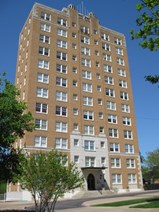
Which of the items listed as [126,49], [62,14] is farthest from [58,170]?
[126,49]

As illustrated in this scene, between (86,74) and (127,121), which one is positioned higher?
(86,74)

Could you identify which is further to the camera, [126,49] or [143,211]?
[126,49]

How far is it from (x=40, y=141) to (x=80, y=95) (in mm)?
13978

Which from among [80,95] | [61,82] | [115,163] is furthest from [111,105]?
[115,163]

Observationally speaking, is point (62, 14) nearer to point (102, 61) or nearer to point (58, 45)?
point (58, 45)

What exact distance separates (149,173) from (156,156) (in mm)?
6051

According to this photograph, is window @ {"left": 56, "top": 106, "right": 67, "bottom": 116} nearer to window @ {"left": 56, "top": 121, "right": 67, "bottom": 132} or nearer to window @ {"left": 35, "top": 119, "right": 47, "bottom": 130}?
window @ {"left": 56, "top": 121, "right": 67, "bottom": 132}

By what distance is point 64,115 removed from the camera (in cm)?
5175

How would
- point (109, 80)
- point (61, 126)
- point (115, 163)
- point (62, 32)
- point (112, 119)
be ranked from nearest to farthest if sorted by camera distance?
1. point (61, 126)
2. point (115, 163)
3. point (112, 119)
4. point (62, 32)
5. point (109, 80)

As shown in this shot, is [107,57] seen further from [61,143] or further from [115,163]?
[61,143]

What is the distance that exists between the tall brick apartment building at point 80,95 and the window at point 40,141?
0.18 metres

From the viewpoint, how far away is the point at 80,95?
55.2 m

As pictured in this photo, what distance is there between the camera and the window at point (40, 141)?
46.6m

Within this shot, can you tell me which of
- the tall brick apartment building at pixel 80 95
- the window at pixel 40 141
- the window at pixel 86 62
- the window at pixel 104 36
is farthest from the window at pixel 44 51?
the window at pixel 40 141
